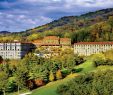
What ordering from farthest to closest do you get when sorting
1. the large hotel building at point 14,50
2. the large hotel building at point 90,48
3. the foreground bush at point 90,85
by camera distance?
1. the large hotel building at point 14,50
2. the large hotel building at point 90,48
3. the foreground bush at point 90,85

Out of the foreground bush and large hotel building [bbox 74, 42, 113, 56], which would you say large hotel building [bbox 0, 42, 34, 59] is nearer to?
large hotel building [bbox 74, 42, 113, 56]

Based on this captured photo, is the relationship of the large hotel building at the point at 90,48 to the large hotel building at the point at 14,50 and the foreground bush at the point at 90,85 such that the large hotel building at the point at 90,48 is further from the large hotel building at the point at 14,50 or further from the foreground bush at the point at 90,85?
the foreground bush at the point at 90,85

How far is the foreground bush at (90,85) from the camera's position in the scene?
63.4 meters

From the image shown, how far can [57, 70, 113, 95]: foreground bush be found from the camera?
63403mm

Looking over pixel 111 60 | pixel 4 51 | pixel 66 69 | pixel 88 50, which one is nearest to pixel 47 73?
pixel 66 69

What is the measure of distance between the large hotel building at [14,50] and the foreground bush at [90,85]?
78835 millimetres

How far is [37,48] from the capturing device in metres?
158

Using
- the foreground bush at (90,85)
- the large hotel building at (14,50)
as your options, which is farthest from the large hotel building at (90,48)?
the foreground bush at (90,85)

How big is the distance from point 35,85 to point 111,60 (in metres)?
24.2

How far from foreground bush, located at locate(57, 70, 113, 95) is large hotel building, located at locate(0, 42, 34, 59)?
259ft

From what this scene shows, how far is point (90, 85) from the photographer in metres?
66.3

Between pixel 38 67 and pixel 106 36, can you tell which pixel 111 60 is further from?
pixel 106 36

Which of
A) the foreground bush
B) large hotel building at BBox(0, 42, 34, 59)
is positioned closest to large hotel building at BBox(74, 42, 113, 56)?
large hotel building at BBox(0, 42, 34, 59)

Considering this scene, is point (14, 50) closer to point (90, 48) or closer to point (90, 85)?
point (90, 48)
